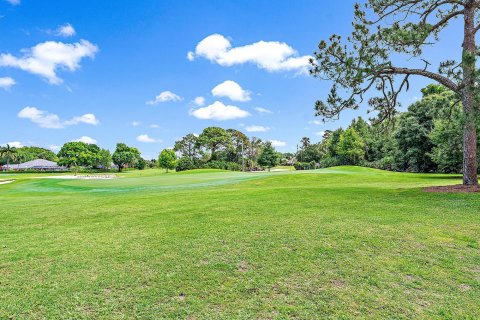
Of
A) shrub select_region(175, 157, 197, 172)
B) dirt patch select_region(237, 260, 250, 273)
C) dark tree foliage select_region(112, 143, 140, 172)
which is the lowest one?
dirt patch select_region(237, 260, 250, 273)

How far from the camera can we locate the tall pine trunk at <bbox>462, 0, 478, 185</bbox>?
1176 centimetres

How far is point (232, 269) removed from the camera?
177 inches

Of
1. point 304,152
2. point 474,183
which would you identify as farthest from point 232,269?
point 304,152

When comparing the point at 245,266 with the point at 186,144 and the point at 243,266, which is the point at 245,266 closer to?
the point at 243,266

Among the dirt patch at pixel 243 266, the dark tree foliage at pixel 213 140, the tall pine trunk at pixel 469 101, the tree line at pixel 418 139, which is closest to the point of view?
the dirt patch at pixel 243 266

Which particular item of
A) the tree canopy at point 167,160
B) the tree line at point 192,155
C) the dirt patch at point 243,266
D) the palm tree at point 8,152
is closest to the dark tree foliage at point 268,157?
the tree line at point 192,155

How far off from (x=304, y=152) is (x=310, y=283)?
8928 cm

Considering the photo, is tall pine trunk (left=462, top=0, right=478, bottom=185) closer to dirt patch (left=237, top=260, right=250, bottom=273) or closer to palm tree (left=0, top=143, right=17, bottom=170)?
dirt patch (left=237, top=260, right=250, bottom=273)

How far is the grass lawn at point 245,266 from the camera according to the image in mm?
3434

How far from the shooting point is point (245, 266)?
15.1 ft

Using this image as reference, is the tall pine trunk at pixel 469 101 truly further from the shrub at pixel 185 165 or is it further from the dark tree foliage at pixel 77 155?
the dark tree foliage at pixel 77 155

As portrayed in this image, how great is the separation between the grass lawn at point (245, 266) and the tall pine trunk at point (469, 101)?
20.0 feet

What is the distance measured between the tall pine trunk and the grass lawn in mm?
6101

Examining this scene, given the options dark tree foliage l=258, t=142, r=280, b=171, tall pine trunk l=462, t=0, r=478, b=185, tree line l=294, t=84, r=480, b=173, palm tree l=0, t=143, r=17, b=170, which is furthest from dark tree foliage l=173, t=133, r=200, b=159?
tall pine trunk l=462, t=0, r=478, b=185
